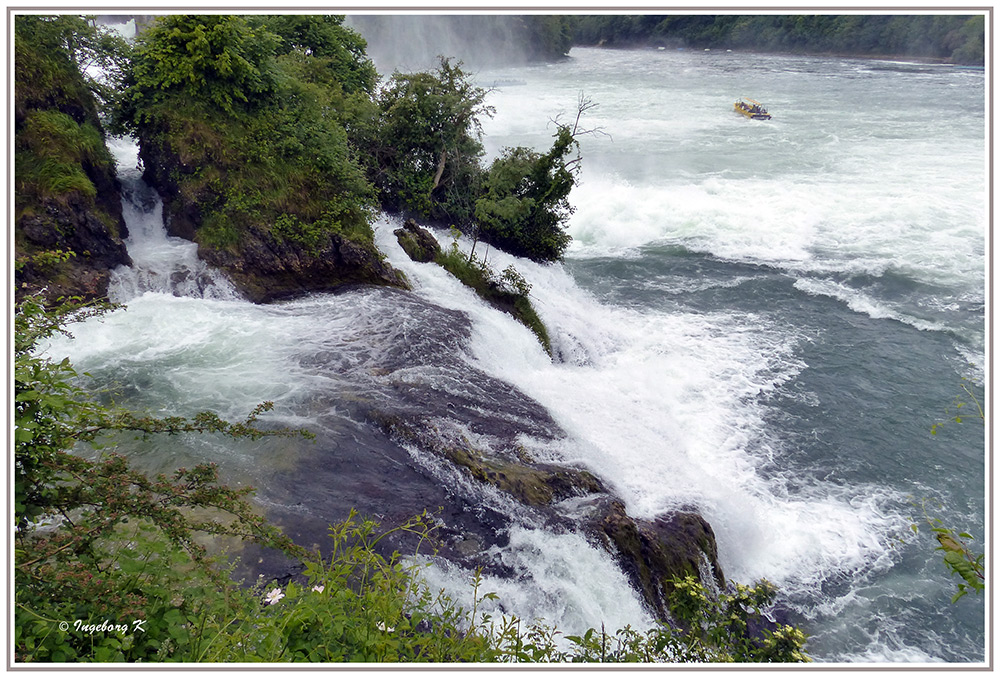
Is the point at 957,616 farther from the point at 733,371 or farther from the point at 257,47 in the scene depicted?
the point at 257,47

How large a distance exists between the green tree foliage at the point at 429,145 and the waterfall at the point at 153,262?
4.94 m

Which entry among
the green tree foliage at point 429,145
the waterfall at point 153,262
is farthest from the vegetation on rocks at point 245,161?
the green tree foliage at point 429,145

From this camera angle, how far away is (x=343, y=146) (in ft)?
40.8

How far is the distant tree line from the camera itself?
3525 centimetres

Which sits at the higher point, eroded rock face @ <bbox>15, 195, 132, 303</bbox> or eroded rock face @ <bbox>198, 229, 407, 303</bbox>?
eroded rock face @ <bbox>15, 195, 132, 303</bbox>

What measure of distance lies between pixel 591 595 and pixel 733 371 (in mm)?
7407

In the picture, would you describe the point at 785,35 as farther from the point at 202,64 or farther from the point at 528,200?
the point at 202,64

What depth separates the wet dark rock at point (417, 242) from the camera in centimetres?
1309

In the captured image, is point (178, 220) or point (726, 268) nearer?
point (178, 220)

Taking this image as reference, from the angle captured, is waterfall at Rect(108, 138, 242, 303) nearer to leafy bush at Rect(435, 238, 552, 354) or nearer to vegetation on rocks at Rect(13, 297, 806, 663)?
leafy bush at Rect(435, 238, 552, 354)

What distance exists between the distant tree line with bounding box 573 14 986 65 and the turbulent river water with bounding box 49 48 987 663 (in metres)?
21.0

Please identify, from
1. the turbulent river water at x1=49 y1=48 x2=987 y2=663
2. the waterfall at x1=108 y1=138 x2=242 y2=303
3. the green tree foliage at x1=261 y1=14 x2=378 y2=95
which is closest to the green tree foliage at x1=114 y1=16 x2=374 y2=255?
the waterfall at x1=108 y1=138 x2=242 y2=303
